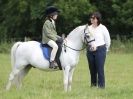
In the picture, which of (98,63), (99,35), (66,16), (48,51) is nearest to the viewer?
(99,35)

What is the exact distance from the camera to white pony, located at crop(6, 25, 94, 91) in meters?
13.9

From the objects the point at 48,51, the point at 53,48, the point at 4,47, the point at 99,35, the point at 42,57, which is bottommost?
the point at 4,47

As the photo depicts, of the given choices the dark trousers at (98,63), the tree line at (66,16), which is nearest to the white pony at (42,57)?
the dark trousers at (98,63)

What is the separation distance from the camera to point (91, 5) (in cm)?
4888

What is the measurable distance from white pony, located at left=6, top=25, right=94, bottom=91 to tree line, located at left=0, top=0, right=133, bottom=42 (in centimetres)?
3172

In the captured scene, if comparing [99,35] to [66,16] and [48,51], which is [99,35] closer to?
[48,51]

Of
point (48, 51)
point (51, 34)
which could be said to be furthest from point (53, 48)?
point (51, 34)

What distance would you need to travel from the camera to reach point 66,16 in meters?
47.1

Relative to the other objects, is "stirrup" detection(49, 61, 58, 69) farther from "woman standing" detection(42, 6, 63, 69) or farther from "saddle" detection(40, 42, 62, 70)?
"saddle" detection(40, 42, 62, 70)

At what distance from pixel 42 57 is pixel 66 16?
1296 inches

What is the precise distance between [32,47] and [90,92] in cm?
310

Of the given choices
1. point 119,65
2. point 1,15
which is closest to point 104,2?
point 1,15

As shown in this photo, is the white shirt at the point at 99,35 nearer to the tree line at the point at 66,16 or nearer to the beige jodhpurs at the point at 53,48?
the beige jodhpurs at the point at 53,48

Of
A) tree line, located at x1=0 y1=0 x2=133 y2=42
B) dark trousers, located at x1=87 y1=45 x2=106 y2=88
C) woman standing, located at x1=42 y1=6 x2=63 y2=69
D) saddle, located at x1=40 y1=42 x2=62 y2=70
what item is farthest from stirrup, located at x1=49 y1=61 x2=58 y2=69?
tree line, located at x1=0 y1=0 x2=133 y2=42
